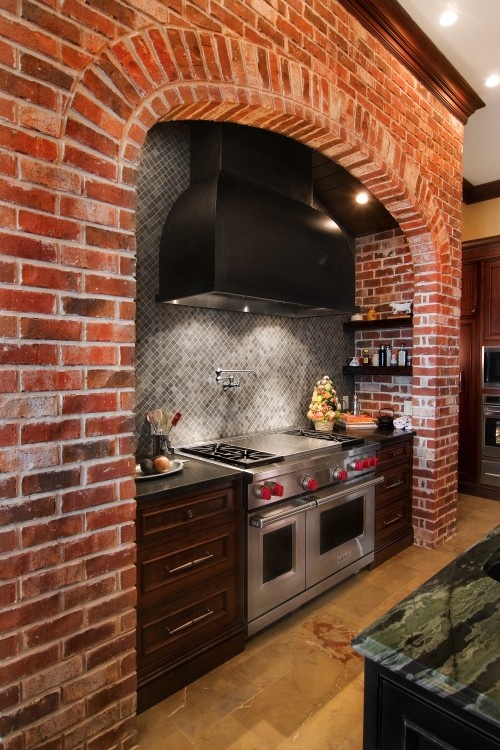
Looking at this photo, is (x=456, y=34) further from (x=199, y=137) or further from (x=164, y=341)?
(x=164, y=341)

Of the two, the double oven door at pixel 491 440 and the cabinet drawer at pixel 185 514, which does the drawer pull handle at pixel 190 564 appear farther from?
the double oven door at pixel 491 440

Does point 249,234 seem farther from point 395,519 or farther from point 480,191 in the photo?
point 480,191

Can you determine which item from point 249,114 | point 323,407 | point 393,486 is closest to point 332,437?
point 323,407

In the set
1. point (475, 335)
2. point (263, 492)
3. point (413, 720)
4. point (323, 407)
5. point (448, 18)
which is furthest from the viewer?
point (475, 335)

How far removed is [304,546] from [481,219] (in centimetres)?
460

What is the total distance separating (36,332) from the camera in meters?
1.39

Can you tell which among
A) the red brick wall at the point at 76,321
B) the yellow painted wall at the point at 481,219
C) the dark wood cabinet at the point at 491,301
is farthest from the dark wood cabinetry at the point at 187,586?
the yellow painted wall at the point at 481,219

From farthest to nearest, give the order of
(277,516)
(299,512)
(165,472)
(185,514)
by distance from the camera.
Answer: (299,512) → (277,516) → (165,472) → (185,514)

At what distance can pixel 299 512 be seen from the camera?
2.54 meters

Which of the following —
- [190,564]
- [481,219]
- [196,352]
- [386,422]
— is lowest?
[190,564]

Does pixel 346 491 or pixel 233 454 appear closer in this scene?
pixel 233 454

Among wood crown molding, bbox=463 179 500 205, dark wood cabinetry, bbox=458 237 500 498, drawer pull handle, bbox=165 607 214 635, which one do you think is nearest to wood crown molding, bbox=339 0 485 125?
dark wood cabinetry, bbox=458 237 500 498

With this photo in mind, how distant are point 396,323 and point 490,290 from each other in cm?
161

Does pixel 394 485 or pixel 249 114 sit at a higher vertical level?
pixel 249 114
